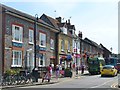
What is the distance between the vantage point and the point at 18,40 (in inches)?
1350

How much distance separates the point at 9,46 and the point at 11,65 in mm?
1912

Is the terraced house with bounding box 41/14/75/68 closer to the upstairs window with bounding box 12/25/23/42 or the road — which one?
the upstairs window with bounding box 12/25/23/42

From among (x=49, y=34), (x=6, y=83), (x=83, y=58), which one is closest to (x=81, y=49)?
(x=83, y=58)

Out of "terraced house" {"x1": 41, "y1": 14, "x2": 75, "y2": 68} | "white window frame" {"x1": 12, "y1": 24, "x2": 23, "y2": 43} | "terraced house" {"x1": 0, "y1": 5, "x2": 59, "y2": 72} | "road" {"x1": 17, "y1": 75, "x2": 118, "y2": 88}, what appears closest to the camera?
"road" {"x1": 17, "y1": 75, "x2": 118, "y2": 88}

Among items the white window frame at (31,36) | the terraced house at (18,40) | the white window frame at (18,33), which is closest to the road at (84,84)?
the terraced house at (18,40)

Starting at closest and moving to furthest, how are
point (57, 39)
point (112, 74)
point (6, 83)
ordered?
point (6, 83) → point (112, 74) → point (57, 39)

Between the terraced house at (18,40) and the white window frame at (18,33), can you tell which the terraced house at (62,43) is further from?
the white window frame at (18,33)

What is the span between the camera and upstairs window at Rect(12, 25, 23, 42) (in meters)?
33.3

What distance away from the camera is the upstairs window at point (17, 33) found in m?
33.3

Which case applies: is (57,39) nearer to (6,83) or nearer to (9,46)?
(9,46)

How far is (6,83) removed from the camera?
25125 mm

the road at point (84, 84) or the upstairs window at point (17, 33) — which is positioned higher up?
the upstairs window at point (17, 33)

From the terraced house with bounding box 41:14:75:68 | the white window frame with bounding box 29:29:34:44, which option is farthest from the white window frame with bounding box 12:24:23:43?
the terraced house with bounding box 41:14:75:68

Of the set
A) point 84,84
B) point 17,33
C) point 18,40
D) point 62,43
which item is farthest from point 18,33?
point 62,43
